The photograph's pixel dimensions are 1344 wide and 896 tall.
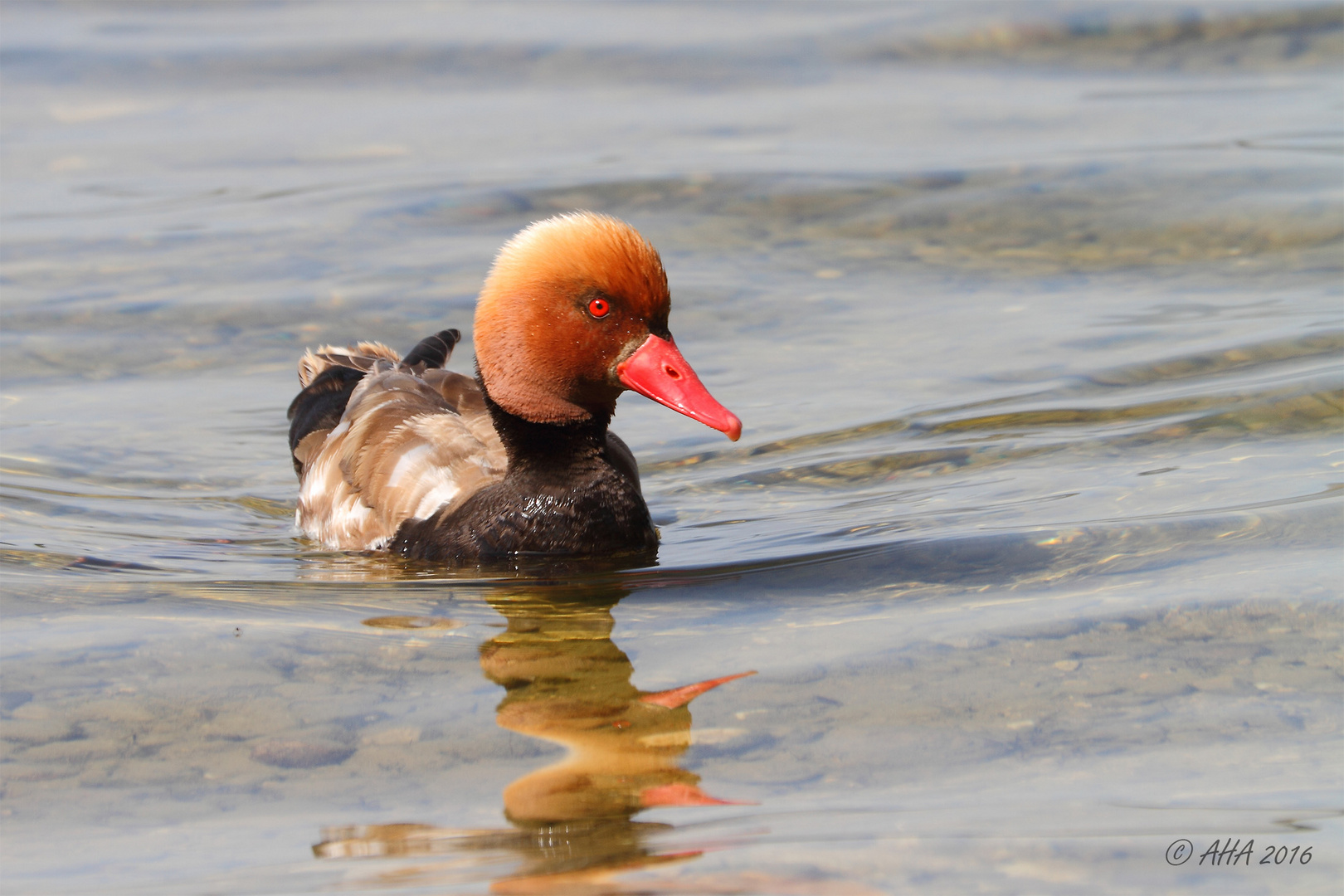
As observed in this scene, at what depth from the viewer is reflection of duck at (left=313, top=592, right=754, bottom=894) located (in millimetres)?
3854

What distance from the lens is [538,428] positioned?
6.31 metres

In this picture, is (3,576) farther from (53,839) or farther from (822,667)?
(822,667)

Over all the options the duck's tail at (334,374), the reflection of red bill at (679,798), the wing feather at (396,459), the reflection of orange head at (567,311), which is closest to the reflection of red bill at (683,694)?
the reflection of red bill at (679,798)

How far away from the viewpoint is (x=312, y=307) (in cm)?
1022

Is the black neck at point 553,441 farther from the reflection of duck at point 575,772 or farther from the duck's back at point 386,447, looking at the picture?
the reflection of duck at point 575,772

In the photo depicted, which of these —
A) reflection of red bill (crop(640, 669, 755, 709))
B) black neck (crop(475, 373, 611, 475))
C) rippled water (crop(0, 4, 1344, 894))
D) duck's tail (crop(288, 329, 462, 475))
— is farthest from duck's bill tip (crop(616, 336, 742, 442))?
duck's tail (crop(288, 329, 462, 475))

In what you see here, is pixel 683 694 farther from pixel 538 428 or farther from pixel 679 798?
pixel 538 428

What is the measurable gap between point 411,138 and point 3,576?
789cm

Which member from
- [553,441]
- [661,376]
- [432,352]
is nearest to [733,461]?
[432,352]

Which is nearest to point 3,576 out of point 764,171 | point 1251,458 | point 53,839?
point 53,839

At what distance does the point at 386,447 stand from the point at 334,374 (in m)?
1.12

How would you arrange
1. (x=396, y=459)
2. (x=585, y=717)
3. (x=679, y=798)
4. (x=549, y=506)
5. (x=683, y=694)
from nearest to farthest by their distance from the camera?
(x=679, y=798) < (x=585, y=717) < (x=683, y=694) < (x=549, y=506) < (x=396, y=459)

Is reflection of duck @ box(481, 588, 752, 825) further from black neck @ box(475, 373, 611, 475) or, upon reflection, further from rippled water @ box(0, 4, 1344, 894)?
black neck @ box(475, 373, 611, 475)

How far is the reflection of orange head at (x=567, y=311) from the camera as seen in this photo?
5.98m
